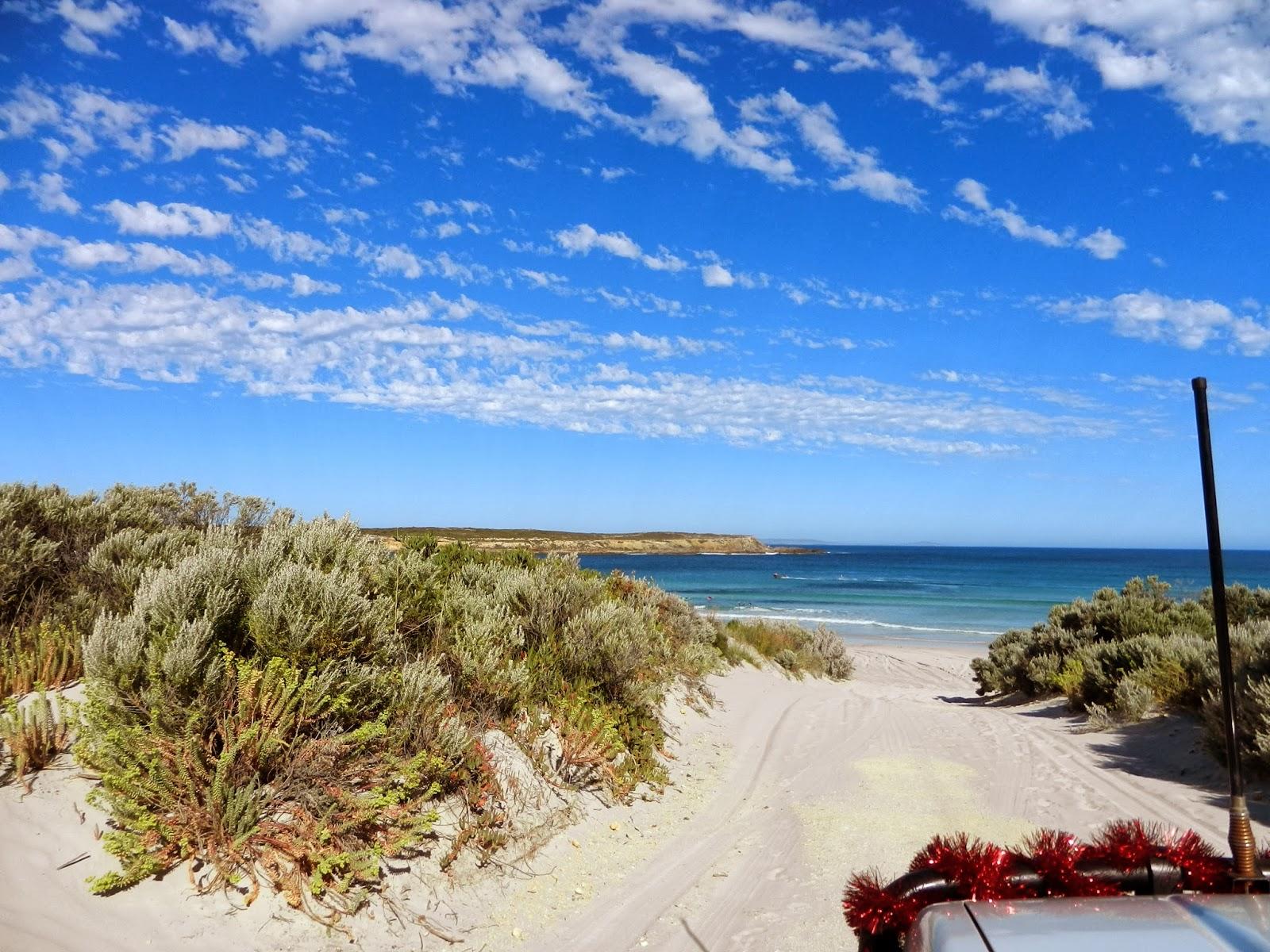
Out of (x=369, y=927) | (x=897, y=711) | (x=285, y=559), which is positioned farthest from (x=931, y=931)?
(x=897, y=711)

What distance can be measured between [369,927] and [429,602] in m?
3.39

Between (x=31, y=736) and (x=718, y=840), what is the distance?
4.74 m

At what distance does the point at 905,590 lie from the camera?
193 ft

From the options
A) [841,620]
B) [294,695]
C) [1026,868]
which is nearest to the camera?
[1026,868]

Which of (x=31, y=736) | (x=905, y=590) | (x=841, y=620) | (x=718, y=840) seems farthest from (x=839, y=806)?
(x=905, y=590)

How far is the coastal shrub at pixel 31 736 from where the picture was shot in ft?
15.5

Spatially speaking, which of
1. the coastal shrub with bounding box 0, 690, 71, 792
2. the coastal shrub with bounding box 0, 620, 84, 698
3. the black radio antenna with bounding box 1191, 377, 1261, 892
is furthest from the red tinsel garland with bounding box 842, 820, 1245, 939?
the coastal shrub with bounding box 0, 620, 84, 698

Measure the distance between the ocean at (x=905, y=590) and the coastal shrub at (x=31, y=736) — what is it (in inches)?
368

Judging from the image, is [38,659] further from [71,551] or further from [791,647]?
[791,647]

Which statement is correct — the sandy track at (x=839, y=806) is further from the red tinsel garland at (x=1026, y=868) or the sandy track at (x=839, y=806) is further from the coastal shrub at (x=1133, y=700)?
the red tinsel garland at (x=1026, y=868)

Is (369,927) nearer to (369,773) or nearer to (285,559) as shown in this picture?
(369,773)

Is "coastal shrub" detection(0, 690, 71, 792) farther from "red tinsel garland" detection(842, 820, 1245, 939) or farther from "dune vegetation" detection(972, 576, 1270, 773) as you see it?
"dune vegetation" detection(972, 576, 1270, 773)

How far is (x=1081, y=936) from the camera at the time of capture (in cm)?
196

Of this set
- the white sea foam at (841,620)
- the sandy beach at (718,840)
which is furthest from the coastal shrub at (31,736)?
the white sea foam at (841,620)
